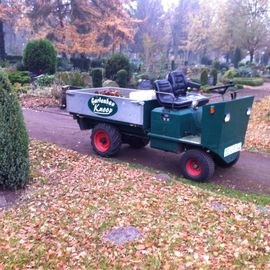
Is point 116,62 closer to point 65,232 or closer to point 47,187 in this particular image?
point 47,187

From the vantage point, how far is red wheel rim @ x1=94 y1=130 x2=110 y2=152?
21.5ft

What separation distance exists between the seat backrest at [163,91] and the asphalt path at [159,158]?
3.96ft

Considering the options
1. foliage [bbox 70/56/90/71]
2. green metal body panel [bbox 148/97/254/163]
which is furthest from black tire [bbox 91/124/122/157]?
foliage [bbox 70/56/90/71]

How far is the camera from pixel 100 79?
1520 centimetres

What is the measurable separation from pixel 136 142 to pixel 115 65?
1141 centimetres

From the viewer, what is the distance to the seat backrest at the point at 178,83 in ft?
21.3

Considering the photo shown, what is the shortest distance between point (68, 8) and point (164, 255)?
2320 cm

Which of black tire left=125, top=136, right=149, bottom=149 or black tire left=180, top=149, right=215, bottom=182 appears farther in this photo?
black tire left=125, top=136, right=149, bottom=149

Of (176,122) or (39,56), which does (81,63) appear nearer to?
(39,56)

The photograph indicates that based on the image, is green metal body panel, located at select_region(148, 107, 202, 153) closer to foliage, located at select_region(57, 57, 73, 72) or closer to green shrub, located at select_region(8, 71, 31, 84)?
green shrub, located at select_region(8, 71, 31, 84)

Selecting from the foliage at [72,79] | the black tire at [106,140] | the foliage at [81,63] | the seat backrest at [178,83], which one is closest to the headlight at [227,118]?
the seat backrest at [178,83]

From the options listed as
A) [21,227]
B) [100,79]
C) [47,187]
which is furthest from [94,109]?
[100,79]

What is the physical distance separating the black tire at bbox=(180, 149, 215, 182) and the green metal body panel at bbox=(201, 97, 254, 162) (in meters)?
0.20

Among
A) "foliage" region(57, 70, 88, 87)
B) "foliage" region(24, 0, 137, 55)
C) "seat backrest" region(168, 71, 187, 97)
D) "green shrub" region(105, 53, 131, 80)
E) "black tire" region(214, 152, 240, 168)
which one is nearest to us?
"black tire" region(214, 152, 240, 168)
